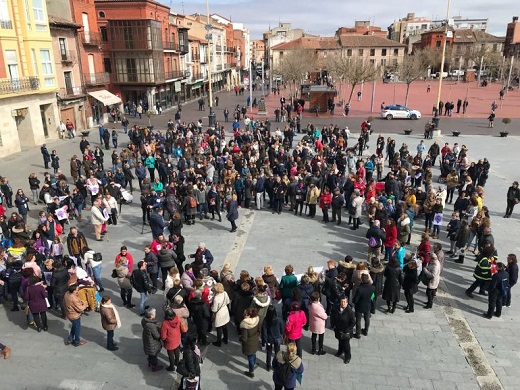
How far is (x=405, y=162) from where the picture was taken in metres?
17.9

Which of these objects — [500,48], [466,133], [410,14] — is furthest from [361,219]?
[410,14]

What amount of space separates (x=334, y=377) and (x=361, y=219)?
8.49 m

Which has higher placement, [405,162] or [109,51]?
[109,51]

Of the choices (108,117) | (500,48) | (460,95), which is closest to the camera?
(108,117)

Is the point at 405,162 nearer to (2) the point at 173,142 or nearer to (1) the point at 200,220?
(1) the point at 200,220

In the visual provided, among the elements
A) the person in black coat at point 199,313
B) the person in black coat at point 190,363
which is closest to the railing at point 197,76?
the person in black coat at point 199,313

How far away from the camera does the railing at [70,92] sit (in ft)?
103

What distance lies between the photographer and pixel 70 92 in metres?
32.6

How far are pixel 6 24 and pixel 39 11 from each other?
3.31 meters

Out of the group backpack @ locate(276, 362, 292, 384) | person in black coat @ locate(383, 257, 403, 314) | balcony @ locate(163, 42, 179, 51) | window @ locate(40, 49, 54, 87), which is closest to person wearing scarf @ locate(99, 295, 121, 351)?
backpack @ locate(276, 362, 292, 384)

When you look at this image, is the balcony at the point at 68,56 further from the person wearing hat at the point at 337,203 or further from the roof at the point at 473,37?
the roof at the point at 473,37

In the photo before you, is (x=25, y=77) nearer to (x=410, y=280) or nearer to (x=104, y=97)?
(x=104, y=97)

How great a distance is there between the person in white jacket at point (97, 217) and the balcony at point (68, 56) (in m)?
23.1

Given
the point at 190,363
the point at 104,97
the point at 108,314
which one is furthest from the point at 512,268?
the point at 104,97
